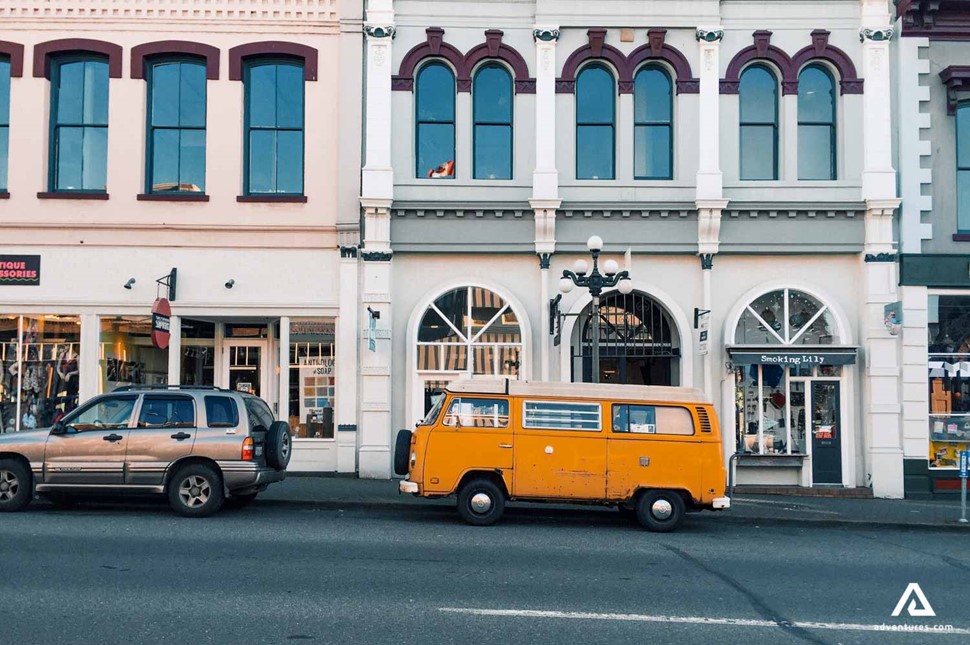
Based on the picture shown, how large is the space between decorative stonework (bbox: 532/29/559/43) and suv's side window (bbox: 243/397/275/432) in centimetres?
904

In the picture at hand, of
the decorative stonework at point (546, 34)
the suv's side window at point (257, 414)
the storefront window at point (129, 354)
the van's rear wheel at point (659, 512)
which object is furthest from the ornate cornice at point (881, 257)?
the storefront window at point (129, 354)

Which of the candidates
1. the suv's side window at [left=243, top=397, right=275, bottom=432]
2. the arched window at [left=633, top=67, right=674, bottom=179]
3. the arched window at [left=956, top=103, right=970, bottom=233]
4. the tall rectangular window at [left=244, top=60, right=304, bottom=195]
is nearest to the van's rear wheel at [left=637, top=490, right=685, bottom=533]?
the suv's side window at [left=243, top=397, right=275, bottom=432]

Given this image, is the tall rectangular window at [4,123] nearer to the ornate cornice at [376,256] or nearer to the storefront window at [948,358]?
the ornate cornice at [376,256]

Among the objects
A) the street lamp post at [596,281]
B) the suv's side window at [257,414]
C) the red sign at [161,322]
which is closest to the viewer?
the suv's side window at [257,414]

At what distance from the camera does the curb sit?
1380 cm

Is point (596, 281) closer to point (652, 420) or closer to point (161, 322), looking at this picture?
point (652, 420)

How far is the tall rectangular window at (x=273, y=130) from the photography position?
1817 centimetres

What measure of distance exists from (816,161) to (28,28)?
16.0m

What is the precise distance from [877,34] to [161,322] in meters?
14.8

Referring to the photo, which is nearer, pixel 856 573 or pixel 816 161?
pixel 856 573

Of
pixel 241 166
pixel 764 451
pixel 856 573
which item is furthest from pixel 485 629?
pixel 241 166

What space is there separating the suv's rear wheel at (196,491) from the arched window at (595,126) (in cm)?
961

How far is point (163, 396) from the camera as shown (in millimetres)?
13133

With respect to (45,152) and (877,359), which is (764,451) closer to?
(877,359)
